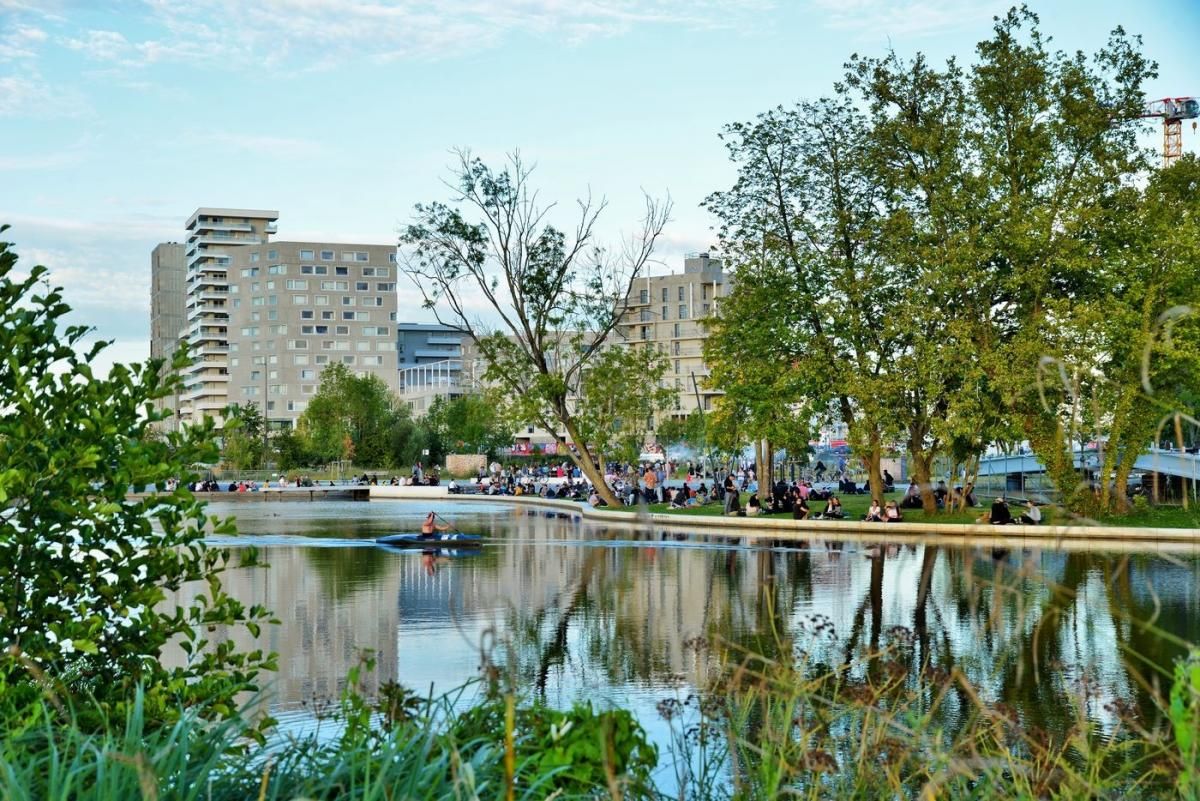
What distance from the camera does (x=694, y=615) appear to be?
1839cm

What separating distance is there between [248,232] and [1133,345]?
551 ft

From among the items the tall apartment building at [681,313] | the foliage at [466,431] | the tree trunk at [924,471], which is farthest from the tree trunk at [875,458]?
the tall apartment building at [681,313]

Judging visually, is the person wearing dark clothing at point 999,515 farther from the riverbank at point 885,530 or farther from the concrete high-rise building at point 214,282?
the concrete high-rise building at point 214,282

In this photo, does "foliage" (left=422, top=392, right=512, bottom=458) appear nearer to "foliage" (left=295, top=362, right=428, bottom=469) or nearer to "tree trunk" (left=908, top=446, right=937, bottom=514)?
"foliage" (left=295, top=362, right=428, bottom=469)

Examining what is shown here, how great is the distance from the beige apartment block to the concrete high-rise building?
293 cm

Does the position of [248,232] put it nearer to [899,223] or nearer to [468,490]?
[468,490]

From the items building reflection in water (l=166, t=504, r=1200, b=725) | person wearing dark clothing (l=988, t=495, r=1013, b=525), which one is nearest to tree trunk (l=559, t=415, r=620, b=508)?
building reflection in water (l=166, t=504, r=1200, b=725)

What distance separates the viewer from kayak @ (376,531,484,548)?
111ft

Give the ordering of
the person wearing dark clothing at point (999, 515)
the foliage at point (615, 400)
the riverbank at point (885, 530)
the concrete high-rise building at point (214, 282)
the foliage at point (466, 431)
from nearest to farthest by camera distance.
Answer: the riverbank at point (885, 530), the person wearing dark clothing at point (999, 515), the foliage at point (615, 400), the foliage at point (466, 431), the concrete high-rise building at point (214, 282)

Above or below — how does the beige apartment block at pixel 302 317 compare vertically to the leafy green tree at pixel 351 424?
above

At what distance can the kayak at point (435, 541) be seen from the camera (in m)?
33.7

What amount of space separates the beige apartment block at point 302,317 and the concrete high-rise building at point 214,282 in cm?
293

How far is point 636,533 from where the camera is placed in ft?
131

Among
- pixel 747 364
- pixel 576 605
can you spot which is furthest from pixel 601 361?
pixel 576 605
